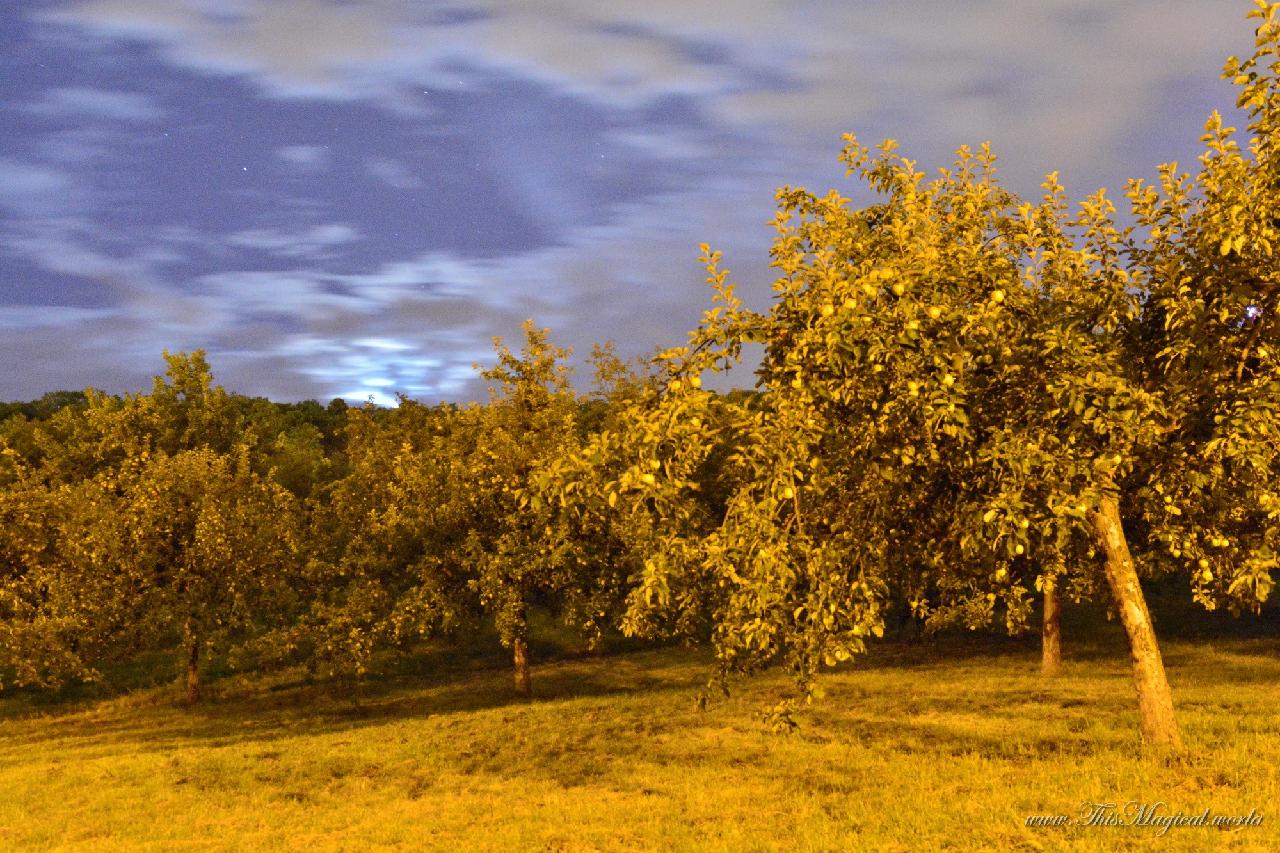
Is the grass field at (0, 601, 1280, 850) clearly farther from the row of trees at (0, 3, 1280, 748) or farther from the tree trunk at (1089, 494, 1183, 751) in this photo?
the row of trees at (0, 3, 1280, 748)

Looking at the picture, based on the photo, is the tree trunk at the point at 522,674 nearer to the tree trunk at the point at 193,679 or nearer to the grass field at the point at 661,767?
the grass field at the point at 661,767

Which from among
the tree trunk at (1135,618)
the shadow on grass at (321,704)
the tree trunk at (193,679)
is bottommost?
the shadow on grass at (321,704)

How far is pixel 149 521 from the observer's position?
115 feet

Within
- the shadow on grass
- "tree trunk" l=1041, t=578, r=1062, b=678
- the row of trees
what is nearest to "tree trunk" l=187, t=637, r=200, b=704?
the shadow on grass

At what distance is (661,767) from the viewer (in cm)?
2214

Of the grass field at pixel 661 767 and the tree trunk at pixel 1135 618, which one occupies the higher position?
the tree trunk at pixel 1135 618

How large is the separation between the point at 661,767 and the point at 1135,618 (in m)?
11.1

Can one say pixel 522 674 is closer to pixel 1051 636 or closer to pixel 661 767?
pixel 661 767

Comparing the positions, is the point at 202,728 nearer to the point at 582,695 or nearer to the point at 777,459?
the point at 582,695

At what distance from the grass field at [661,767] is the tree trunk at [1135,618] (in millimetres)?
851

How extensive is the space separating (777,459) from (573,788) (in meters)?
11.1

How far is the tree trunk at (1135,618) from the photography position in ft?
53.5

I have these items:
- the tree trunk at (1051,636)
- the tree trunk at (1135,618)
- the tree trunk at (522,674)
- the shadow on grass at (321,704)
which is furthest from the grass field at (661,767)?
the tree trunk at (522,674)

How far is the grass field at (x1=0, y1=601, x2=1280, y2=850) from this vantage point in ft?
51.9
